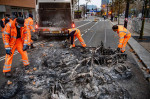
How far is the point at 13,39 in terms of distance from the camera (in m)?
4.53

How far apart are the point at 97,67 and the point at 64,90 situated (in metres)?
1.86

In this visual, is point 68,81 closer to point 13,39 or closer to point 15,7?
point 13,39

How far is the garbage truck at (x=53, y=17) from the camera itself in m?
10.1

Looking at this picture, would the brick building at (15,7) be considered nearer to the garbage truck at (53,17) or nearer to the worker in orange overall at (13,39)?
the garbage truck at (53,17)

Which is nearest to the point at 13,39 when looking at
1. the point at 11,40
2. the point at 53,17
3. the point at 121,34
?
the point at 11,40

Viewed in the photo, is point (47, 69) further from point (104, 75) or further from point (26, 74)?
point (104, 75)

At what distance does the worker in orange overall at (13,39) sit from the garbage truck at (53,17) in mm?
5226

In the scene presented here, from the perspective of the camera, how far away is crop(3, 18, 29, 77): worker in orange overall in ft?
14.3

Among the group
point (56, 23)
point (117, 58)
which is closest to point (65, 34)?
point (56, 23)

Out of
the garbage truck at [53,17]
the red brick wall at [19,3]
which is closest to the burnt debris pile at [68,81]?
the garbage truck at [53,17]

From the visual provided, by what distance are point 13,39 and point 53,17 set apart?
8997 millimetres

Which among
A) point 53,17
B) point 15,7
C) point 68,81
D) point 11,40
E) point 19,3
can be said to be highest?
point 19,3

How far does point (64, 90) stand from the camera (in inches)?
134

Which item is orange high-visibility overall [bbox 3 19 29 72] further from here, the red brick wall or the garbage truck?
the red brick wall
